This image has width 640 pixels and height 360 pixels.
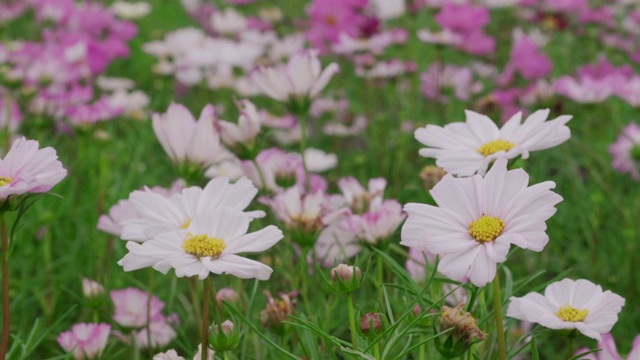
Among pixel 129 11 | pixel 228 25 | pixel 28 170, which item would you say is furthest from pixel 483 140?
pixel 129 11

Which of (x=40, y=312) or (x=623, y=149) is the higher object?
(x=623, y=149)

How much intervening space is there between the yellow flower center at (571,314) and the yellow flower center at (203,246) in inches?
11.4

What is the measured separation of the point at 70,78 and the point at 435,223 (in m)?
1.37

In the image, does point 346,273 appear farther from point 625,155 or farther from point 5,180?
point 625,155

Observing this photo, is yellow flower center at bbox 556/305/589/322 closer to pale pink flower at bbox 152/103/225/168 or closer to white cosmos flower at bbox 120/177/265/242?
white cosmos flower at bbox 120/177/265/242

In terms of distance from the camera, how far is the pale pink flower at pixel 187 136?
89 cm

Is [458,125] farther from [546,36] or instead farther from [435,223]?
[546,36]

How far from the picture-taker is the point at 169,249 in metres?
0.63

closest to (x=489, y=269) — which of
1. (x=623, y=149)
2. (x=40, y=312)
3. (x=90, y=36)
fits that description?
(x=40, y=312)

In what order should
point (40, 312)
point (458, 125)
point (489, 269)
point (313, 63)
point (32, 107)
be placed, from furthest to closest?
1. point (32, 107)
2. point (40, 312)
3. point (313, 63)
4. point (458, 125)
5. point (489, 269)

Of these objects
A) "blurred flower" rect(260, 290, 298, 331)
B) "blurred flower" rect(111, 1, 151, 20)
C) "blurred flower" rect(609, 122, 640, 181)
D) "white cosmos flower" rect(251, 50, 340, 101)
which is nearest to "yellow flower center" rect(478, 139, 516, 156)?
"blurred flower" rect(260, 290, 298, 331)

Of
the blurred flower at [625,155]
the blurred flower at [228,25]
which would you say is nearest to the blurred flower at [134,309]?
the blurred flower at [625,155]

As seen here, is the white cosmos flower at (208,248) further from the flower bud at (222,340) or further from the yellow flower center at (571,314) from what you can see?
the yellow flower center at (571,314)

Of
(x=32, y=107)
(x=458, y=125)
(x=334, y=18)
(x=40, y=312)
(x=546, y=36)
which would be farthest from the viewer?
(x=546, y=36)
